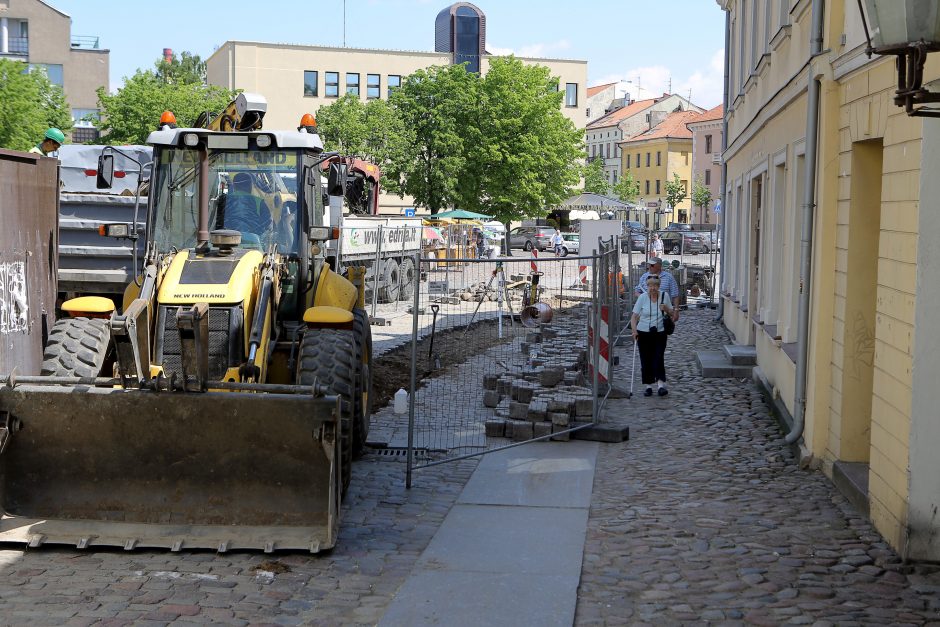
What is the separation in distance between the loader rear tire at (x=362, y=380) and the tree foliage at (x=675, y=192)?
270 feet

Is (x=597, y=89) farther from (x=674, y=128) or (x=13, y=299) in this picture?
(x=13, y=299)

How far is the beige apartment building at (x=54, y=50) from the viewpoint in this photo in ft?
220

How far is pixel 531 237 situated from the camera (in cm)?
6469

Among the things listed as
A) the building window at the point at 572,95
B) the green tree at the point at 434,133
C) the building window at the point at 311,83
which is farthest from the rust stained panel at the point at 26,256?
the building window at the point at 572,95

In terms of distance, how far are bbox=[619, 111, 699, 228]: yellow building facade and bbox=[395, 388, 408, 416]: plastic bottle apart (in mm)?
82889

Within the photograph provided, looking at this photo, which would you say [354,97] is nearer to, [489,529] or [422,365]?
[422,365]

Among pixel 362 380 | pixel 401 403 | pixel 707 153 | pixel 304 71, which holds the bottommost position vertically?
pixel 401 403

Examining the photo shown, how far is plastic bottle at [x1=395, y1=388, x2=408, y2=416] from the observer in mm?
11711

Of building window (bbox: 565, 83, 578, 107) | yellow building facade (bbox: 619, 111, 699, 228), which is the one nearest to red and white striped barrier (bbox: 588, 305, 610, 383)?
building window (bbox: 565, 83, 578, 107)

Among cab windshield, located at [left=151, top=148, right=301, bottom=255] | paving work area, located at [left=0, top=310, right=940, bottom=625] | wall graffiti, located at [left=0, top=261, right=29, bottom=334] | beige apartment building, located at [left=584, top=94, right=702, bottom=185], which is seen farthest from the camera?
beige apartment building, located at [left=584, top=94, right=702, bottom=185]

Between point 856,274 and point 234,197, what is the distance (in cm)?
492

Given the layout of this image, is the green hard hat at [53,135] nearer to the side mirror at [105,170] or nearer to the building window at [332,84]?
the side mirror at [105,170]

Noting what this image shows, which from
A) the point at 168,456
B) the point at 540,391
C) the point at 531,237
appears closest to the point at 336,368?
the point at 168,456

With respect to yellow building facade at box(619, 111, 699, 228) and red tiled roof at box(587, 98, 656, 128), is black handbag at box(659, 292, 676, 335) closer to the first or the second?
yellow building facade at box(619, 111, 699, 228)
